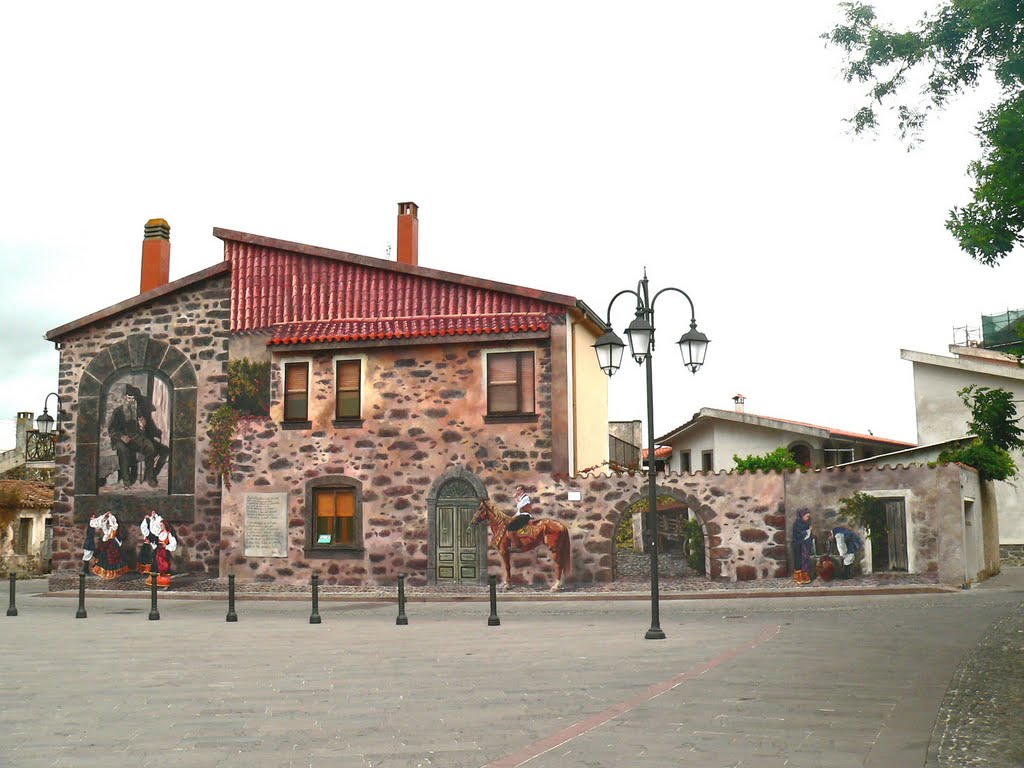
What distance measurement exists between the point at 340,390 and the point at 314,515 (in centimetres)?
305

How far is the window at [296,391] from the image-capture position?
24.7 metres

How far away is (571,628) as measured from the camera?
15.4 metres

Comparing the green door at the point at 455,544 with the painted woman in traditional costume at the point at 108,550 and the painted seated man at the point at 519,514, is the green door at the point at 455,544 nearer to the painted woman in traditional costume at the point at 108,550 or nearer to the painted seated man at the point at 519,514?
the painted seated man at the point at 519,514

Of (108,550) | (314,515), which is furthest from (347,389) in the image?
(108,550)

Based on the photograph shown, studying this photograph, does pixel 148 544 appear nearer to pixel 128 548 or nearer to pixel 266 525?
pixel 128 548

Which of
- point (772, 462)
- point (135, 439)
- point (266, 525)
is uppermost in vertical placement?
point (135, 439)

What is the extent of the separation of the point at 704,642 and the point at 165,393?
1718cm

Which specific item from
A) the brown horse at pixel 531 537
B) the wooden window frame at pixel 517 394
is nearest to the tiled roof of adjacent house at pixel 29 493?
the brown horse at pixel 531 537

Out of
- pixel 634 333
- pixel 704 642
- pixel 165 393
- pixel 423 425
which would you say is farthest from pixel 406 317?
pixel 704 642

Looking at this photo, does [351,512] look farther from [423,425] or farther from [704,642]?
[704,642]

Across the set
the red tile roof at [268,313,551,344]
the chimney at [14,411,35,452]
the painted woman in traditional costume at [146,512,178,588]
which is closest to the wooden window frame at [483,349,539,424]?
the red tile roof at [268,313,551,344]

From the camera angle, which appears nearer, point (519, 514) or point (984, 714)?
point (984, 714)

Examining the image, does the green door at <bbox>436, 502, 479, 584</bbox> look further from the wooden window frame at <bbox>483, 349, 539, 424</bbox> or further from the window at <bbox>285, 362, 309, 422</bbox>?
the window at <bbox>285, 362, 309, 422</bbox>

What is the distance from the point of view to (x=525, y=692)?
9227 millimetres
